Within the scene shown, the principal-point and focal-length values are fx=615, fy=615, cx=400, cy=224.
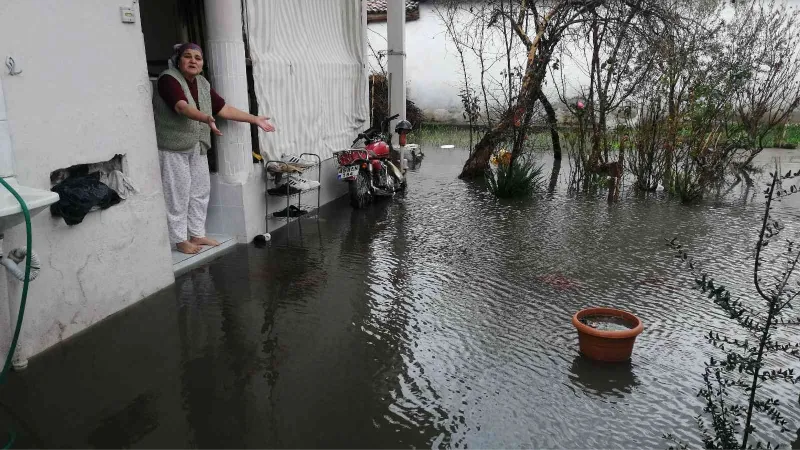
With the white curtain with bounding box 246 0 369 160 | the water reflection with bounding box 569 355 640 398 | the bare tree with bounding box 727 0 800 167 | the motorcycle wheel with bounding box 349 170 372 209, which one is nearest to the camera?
the water reflection with bounding box 569 355 640 398

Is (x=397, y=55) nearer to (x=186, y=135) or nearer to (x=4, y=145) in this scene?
(x=186, y=135)

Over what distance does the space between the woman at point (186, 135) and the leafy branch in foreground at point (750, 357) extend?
3828mm

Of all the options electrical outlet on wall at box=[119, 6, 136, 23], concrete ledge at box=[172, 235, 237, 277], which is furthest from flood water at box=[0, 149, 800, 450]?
electrical outlet on wall at box=[119, 6, 136, 23]

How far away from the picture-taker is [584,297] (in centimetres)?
463

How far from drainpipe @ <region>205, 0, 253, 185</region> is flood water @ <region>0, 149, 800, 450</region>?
2.67 feet

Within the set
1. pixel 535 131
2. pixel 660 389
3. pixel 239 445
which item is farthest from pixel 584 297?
pixel 535 131

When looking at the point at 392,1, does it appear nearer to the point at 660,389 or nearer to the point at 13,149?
the point at 13,149

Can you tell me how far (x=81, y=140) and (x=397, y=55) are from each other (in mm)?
6198

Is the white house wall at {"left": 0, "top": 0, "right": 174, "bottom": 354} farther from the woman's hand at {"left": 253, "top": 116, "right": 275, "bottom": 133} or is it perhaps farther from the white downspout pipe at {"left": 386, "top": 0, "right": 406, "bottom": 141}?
the white downspout pipe at {"left": 386, "top": 0, "right": 406, "bottom": 141}

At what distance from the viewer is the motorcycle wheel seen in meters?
7.69

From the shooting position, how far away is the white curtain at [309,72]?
6273 millimetres

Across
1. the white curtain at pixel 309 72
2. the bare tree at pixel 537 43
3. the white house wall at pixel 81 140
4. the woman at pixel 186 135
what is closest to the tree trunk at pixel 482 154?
the bare tree at pixel 537 43

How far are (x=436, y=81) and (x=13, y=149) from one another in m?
14.8

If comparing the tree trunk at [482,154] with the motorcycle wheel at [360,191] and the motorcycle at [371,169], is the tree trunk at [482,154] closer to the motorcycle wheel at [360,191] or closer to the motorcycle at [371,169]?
the motorcycle at [371,169]
